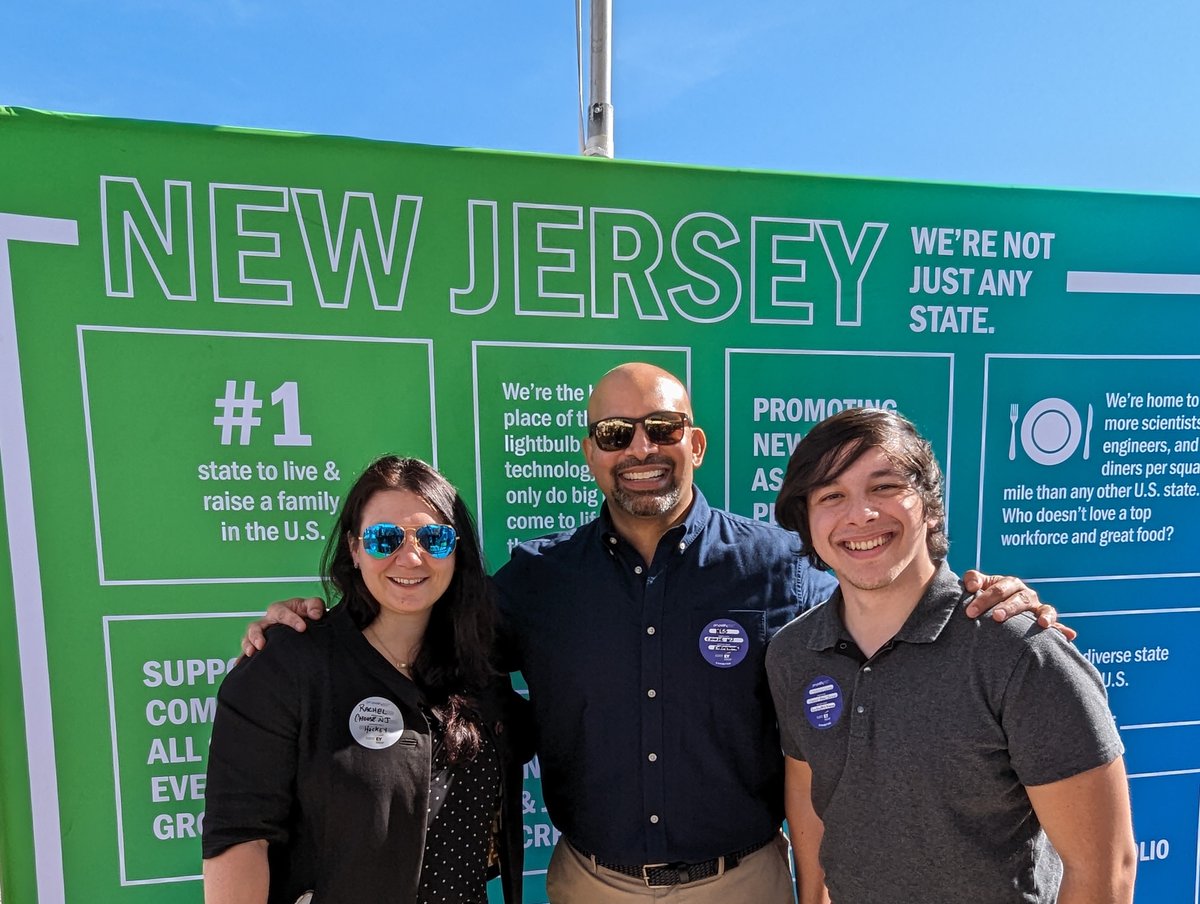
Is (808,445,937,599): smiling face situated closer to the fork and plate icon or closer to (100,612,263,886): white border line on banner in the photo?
the fork and plate icon

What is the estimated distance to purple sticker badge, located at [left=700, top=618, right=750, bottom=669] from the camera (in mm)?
1779

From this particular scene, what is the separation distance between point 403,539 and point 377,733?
1.35ft

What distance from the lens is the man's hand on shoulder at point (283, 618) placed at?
154 cm

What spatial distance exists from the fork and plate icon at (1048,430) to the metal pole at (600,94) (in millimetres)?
1861

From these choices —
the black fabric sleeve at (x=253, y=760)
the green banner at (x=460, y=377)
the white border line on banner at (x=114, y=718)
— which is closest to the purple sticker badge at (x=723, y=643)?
the green banner at (x=460, y=377)

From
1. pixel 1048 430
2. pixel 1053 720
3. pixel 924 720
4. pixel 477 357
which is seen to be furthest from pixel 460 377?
pixel 1048 430

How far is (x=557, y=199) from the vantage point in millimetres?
2309

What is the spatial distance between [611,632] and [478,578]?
385mm

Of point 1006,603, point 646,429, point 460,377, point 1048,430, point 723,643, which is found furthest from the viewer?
point 1048,430

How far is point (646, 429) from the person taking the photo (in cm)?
189

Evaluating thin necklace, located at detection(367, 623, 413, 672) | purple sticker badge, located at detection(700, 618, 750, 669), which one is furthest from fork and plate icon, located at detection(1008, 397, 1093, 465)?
thin necklace, located at detection(367, 623, 413, 672)

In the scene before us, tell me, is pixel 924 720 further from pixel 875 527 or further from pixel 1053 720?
pixel 875 527

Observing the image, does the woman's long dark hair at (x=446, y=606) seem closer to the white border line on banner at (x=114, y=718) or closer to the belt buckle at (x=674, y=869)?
the belt buckle at (x=674, y=869)

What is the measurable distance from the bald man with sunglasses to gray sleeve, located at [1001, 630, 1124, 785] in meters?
0.64
